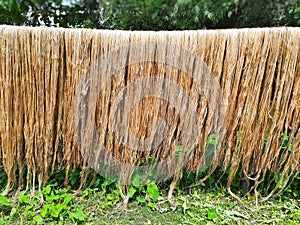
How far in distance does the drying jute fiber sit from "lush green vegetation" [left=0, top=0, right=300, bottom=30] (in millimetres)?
1180

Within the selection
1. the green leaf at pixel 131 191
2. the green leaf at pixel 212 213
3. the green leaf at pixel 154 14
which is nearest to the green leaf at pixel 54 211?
the green leaf at pixel 131 191

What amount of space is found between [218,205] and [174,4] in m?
2.14

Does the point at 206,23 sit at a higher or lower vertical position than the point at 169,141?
higher

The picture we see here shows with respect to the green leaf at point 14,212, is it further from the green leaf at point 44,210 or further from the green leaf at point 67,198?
the green leaf at point 67,198

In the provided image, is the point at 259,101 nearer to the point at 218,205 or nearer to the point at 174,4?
the point at 218,205

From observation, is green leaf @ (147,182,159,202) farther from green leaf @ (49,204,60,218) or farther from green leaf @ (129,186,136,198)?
green leaf @ (49,204,60,218)

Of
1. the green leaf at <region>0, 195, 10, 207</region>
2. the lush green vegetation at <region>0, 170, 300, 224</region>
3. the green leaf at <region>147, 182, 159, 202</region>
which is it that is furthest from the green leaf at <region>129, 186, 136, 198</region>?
the green leaf at <region>0, 195, 10, 207</region>

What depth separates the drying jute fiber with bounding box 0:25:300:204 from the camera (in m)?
1.96

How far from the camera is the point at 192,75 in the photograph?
81.0 inches

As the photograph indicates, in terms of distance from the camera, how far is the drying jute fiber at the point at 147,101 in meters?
1.96

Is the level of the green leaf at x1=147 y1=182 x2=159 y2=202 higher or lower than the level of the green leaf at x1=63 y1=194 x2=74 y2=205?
higher

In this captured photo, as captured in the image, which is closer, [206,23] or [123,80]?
[123,80]

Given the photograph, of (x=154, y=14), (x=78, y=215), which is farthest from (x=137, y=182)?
(x=154, y=14)

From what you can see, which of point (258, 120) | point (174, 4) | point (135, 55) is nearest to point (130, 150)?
point (135, 55)
